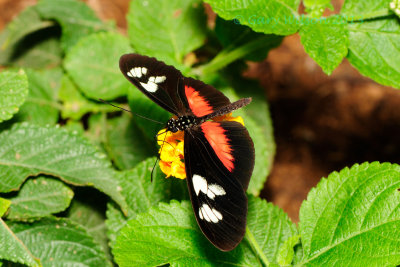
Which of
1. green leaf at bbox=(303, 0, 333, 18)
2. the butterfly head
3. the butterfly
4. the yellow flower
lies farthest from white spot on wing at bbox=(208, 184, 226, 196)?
green leaf at bbox=(303, 0, 333, 18)

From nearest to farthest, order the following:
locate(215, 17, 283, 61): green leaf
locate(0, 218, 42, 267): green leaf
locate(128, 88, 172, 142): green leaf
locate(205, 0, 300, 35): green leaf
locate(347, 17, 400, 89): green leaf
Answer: locate(0, 218, 42, 267): green leaf → locate(205, 0, 300, 35): green leaf → locate(347, 17, 400, 89): green leaf → locate(128, 88, 172, 142): green leaf → locate(215, 17, 283, 61): green leaf

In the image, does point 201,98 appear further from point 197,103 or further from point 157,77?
point 157,77

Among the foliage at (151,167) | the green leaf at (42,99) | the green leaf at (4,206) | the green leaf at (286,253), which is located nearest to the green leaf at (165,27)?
the foliage at (151,167)

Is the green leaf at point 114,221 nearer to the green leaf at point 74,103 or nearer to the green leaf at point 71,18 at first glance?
the green leaf at point 74,103

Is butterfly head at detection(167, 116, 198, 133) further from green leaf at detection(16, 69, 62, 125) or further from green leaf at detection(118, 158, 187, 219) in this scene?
green leaf at detection(16, 69, 62, 125)

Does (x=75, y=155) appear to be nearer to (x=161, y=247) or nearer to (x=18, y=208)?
(x=18, y=208)

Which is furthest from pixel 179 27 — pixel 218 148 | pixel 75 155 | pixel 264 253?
pixel 264 253
